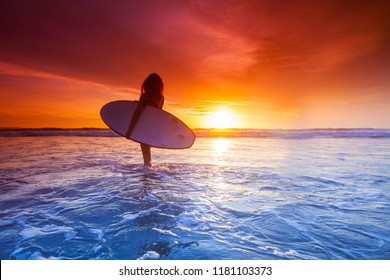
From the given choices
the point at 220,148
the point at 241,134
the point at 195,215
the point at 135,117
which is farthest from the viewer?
the point at 241,134

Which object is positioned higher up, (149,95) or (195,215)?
(149,95)

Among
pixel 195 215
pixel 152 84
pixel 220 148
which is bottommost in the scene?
pixel 195 215

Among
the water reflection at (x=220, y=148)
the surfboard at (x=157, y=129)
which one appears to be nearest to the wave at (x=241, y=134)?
the water reflection at (x=220, y=148)

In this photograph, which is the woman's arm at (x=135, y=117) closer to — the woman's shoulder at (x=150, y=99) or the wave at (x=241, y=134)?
the woman's shoulder at (x=150, y=99)

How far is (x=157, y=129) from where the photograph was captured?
4219 millimetres

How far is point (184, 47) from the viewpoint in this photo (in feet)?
14.2

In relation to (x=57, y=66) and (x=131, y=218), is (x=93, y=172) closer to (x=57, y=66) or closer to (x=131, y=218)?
(x=131, y=218)

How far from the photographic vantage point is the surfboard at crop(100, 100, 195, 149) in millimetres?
4152

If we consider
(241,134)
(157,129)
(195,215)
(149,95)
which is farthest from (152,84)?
(241,134)

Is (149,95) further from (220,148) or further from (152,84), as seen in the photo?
(220,148)

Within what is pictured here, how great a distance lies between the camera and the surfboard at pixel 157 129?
4.15m

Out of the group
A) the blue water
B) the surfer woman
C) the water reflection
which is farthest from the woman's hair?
the water reflection

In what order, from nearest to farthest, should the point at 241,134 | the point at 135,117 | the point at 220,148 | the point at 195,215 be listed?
the point at 195,215 < the point at 135,117 < the point at 220,148 < the point at 241,134
